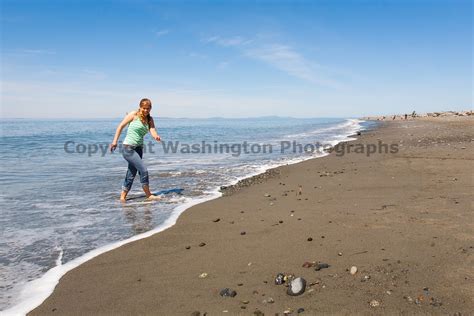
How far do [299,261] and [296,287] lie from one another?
731mm

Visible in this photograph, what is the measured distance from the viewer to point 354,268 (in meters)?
3.71

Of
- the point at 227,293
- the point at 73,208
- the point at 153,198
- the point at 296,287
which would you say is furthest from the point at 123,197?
the point at 296,287

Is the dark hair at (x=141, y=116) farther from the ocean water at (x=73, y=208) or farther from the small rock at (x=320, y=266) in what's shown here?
the small rock at (x=320, y=266)

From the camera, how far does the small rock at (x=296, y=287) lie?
3320 millimetres

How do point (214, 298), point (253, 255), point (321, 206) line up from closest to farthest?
point (214, 298) → point (253, 255) → point (321, 206)

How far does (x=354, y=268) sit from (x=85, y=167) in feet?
39.4

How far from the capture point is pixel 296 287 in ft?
11.0

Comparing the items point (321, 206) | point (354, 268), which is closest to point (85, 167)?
point (321, 206)

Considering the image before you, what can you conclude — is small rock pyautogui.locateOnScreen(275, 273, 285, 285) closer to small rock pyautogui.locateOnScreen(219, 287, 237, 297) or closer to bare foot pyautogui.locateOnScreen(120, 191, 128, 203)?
small rock pyautogui.locateOnScreen(219, 287, 237, 297)

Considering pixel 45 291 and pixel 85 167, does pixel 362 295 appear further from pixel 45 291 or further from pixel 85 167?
pixel 85 167

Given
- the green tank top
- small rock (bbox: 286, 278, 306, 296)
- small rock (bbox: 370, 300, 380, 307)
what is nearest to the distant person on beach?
the green tank top

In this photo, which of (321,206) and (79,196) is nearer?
(321,206)

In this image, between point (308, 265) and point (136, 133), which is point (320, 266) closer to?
point (308, 265)

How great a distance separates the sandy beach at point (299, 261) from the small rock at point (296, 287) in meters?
0.05
